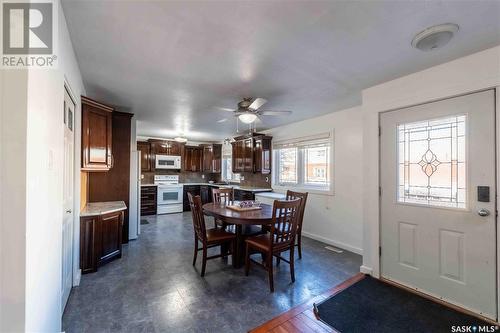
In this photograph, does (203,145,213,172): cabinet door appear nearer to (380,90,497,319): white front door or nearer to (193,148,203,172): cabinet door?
(193,148,203,172): cabinet door

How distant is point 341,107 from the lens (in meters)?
3.64

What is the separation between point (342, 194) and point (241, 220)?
216cm

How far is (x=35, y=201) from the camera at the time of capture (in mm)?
1082

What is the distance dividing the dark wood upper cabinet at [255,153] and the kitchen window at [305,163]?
0.23 meters

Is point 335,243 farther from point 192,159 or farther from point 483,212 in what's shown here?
point 192,159

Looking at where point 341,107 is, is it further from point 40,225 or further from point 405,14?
point 40,225

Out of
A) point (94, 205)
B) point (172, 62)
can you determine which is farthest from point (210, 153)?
point (172, 62)

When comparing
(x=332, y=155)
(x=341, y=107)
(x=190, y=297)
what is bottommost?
(x=190, y=297)

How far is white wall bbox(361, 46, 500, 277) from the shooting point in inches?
77.5

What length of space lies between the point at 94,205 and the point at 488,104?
4926 millimetres

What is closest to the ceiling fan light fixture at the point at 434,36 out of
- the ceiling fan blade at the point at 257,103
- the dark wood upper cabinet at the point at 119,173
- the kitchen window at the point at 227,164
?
the ceiling fan blade at the point at 257,103

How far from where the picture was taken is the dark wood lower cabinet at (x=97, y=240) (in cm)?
271

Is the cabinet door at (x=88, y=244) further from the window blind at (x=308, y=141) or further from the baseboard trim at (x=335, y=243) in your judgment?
the window blind at (x=308, y=141)

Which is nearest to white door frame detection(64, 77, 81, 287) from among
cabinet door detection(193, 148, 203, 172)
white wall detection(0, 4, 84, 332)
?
white wall detection(0, 4, 84, 332)
